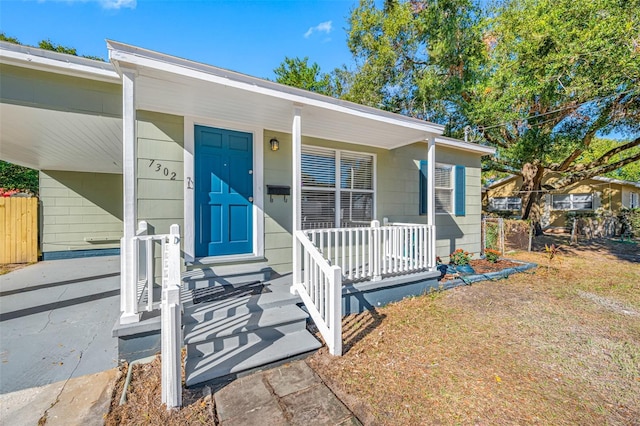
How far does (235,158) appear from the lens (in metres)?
3.97

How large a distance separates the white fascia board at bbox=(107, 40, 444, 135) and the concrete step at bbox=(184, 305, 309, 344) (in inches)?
94.3

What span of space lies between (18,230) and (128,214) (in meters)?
6.00

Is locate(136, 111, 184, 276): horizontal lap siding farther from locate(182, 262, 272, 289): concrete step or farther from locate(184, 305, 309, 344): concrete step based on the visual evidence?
locate(184, 305, 309, 344): concrete step

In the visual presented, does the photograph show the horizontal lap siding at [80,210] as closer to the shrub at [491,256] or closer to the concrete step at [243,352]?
the concrete step at [243,352]

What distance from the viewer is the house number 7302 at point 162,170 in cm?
341

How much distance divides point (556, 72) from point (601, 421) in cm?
783

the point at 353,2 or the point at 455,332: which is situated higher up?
the point at 353,2

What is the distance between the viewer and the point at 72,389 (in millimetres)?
2105

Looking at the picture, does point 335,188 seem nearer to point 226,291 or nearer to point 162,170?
point 226,291

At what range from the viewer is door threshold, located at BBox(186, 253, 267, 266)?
12.0 feet

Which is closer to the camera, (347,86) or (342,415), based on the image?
(342,415)

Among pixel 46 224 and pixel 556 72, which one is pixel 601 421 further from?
pixel 46 224

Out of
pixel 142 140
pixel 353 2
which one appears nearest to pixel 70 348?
pixel 142 140

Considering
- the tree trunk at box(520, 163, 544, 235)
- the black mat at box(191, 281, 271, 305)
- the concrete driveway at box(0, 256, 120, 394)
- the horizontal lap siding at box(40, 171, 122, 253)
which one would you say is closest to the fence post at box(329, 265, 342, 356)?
the black mat at box(191, 281, 271, 305)
